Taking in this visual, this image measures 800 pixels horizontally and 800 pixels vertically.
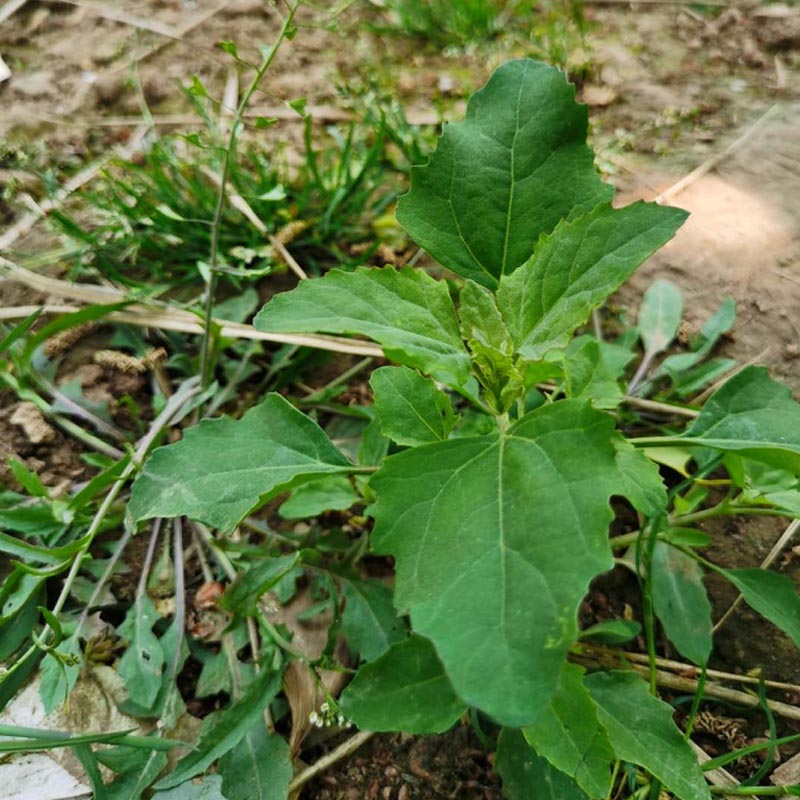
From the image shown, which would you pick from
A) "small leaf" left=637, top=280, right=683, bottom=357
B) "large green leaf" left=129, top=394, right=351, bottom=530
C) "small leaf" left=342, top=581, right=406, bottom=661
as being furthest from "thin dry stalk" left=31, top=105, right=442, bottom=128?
"small leaf" left=342, top=581, right=406, bottom=661

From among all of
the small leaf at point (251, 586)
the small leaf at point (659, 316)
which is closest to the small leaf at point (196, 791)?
the small leaf at point (251, 586)

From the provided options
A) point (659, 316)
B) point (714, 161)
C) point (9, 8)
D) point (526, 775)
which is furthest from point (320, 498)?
point (9, 8)

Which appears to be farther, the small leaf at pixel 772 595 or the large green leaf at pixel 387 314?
the small leaf at pixel 772 595

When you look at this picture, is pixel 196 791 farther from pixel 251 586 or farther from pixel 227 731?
pixel 251 586

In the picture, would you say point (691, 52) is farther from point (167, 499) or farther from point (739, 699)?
point (167, 499)

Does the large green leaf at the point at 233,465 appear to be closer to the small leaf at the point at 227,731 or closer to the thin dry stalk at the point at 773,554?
the small leaf at the point at 227,731

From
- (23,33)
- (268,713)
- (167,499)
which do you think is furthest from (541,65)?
(23,33)
